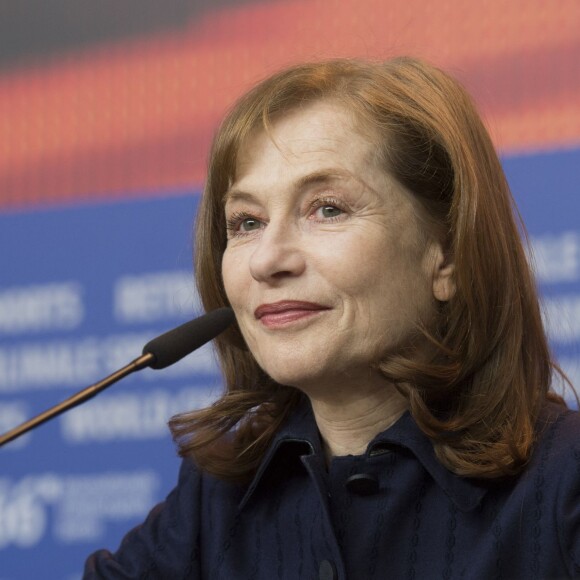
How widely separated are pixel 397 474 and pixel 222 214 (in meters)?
0.51

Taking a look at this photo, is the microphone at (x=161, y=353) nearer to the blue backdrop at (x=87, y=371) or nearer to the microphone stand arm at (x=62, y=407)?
the microphone stand arm at (x=62, y=407)

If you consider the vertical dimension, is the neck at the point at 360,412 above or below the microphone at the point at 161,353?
below

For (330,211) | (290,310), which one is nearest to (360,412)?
(290,310)

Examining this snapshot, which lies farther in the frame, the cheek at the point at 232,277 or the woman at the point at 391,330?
the cheek at the point at 232,277

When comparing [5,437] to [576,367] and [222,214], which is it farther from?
[576,367]

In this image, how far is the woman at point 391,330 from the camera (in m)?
1.48

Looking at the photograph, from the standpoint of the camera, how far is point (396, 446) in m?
1.55

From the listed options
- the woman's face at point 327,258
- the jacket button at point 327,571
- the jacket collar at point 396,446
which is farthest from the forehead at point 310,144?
the jacket button at point 327,571

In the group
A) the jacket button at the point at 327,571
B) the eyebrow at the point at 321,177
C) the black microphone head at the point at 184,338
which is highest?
the eyebrow at the point at 321,177

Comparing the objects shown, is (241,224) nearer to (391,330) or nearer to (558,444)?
(391,330)

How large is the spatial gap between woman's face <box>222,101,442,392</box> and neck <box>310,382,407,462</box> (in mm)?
34

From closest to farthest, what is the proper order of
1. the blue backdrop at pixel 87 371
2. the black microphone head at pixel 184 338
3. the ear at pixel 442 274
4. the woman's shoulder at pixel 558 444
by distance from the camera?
the black microphone head at pixel 184 338
the woman's shoulder at pixel 558 444
the ear at pixel 442 274
the blue backdrop at pixel 87 371

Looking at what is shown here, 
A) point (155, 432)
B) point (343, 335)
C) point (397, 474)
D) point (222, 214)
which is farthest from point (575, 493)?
point (155, 432)

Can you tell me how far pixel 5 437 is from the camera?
1212 mm
